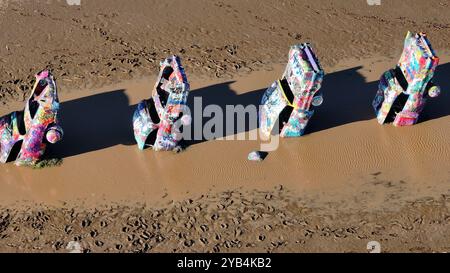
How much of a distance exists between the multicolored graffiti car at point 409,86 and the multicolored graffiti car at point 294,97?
6.20ft

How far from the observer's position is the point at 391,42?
20500mm

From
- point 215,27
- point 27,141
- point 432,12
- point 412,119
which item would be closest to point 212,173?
point 27,141

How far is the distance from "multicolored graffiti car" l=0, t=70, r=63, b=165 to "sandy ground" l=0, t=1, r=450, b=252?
1.40 feet

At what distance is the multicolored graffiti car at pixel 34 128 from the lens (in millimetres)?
14383

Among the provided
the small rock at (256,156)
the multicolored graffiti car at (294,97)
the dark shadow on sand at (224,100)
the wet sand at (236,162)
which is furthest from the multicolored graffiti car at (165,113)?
the multicolored graffiti car at (294,97)

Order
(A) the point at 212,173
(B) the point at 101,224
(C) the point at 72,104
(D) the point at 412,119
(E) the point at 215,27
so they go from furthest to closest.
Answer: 1. (E) the point at 215,27
2. (C) the point at 72,104
3. (D) the point at 412,119
4. (A) the point at 212,173
5. (B) the point at 101,224

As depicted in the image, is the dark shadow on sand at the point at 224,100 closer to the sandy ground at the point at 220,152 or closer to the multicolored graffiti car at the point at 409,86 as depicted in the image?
the sandy ground at the point at 220,152

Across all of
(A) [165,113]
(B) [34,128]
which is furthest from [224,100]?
(B) [34,128]

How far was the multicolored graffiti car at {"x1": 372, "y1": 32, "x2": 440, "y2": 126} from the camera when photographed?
1534 centimetres

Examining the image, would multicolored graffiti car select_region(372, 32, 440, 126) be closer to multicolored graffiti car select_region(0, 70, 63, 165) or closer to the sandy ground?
the sandy ground

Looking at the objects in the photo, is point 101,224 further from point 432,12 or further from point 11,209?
point 432,12

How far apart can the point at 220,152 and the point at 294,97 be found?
218 cm

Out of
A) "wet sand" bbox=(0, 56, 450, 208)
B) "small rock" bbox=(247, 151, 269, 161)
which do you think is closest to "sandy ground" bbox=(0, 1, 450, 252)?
"wet sand" bbox=(0, 56, 450, 208)

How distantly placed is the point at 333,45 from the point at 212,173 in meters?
7.24
